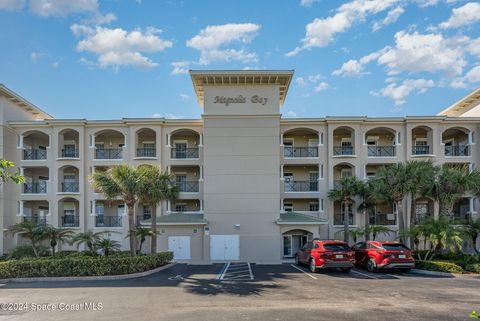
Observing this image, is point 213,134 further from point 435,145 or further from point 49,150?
point 435,145

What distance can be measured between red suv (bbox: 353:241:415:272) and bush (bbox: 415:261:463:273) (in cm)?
93

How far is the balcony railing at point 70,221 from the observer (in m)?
29.7

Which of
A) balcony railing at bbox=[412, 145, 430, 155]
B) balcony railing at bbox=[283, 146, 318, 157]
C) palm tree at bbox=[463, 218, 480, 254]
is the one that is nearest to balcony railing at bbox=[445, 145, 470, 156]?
balcony railing at bbox=[412, 145, 430, 155]

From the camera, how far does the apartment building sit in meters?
26.9

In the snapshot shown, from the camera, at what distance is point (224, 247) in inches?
1050

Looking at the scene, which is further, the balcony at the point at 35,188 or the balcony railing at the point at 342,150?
the balcony at the point at 35,188

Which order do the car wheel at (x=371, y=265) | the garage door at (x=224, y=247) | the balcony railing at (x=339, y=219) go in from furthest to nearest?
the balcony railing at (x=339, y=219) → the garage door at (x=224, y=247) → the car wheel at (x=371, y=265)

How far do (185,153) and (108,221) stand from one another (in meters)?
8.26

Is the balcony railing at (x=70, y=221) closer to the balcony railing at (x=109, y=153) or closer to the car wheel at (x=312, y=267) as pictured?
the balcony railing at (x=109, y=153)

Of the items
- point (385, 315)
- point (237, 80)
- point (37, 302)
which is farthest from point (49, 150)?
point (385, 315)

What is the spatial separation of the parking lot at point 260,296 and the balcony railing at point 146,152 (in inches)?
546

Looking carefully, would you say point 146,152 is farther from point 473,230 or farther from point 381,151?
point 473,230

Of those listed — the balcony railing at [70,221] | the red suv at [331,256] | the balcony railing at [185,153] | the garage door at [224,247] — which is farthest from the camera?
the balcony railing at [185,153]

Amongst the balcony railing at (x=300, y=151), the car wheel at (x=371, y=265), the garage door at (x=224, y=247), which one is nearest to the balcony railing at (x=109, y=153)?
the garage door at (x=224, y=247)
